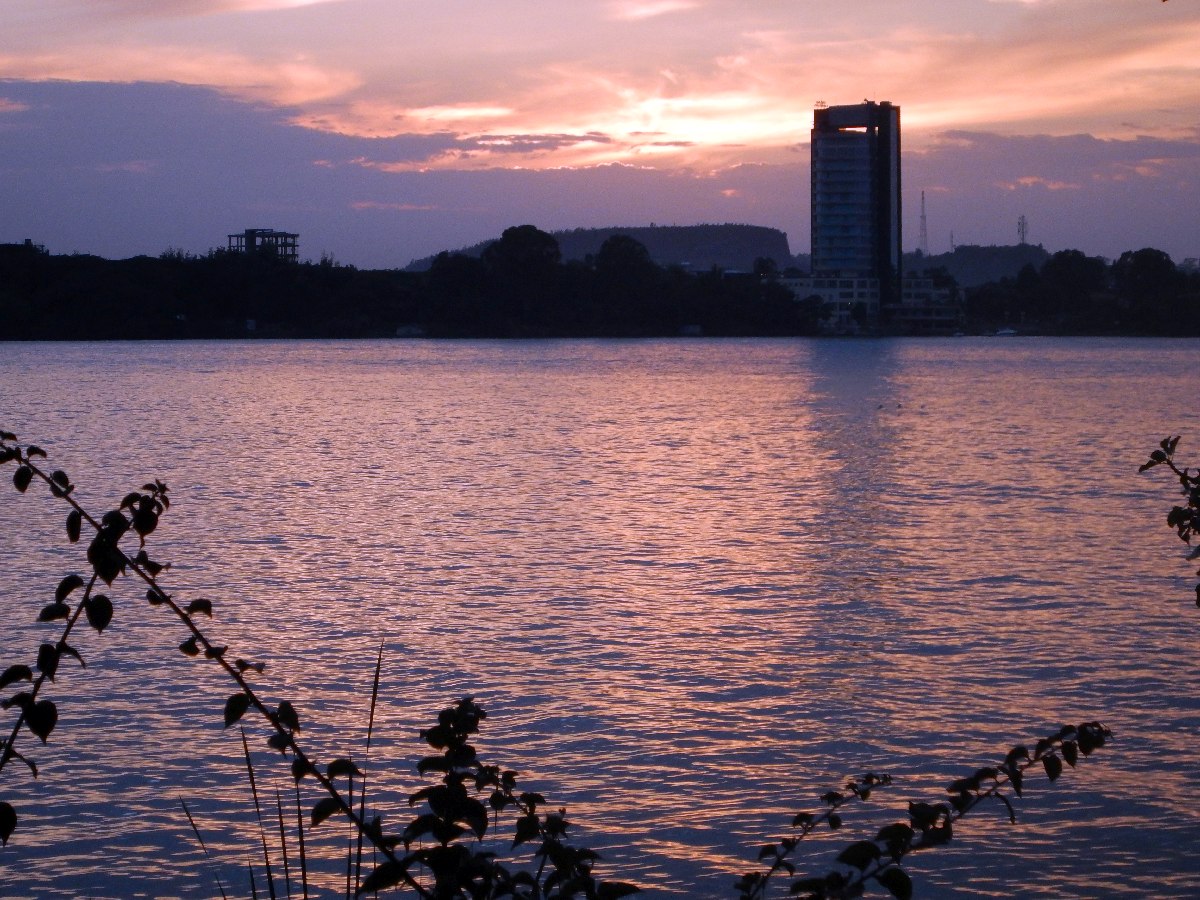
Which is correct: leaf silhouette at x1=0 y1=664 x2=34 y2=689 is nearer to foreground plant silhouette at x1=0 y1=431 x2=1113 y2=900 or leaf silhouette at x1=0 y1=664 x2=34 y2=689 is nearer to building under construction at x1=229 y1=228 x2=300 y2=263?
foreground plant silhouette at x1=0 y1=431 x2=1113 y2=900

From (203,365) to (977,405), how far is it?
50.6 m

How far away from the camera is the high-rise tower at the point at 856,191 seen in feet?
556

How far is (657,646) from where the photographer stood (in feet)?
37.6

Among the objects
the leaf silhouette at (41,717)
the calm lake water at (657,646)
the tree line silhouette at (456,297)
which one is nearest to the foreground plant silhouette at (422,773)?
the leaf silhouette at (41,717)

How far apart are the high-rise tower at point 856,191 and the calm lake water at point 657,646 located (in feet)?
471

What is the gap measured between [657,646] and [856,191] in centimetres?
16582

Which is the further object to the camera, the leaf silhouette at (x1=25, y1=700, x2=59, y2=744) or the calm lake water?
the calm lake water

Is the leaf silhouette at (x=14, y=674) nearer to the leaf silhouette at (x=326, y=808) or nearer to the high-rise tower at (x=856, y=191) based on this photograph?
the leaf silhouette at (x=326, y=808)

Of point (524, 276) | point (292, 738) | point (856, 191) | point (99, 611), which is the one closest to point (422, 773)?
point (292, 738)

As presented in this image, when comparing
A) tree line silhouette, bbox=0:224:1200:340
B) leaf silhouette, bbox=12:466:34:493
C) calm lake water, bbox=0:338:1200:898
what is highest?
tree line silhouette, bbox=0:224:1200:340

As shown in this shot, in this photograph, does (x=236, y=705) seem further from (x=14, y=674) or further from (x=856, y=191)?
(x=856, y=191)

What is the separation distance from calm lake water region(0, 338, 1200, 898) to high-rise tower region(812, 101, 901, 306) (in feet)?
471

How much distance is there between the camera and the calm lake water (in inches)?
289

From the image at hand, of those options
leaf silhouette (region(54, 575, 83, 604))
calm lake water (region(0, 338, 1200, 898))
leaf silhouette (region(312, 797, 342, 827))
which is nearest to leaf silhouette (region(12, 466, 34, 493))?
leaf silhouette (region(54, 575, 83, 604))
